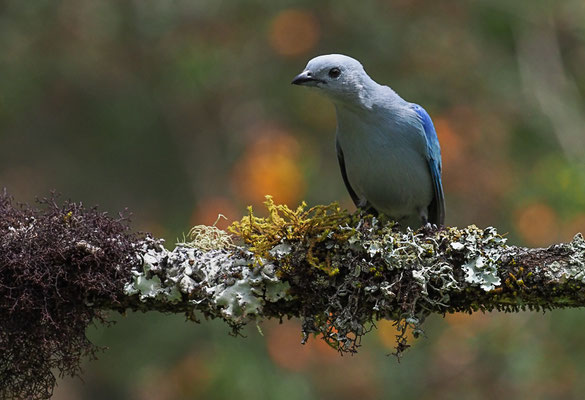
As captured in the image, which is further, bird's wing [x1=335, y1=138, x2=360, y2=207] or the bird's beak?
bird's wing [x1=335, y1=138, x2=360, y2=207]

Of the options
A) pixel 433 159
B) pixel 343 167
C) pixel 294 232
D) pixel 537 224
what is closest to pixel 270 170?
pixel 537 224

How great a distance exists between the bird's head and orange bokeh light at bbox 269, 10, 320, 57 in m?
4.98

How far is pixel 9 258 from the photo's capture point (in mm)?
3344

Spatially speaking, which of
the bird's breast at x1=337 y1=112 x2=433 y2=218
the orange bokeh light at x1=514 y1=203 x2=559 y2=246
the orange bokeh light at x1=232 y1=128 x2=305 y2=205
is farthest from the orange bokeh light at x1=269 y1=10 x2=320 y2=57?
the bird's breast at x1=337 y1=112 x2=433 y2=218

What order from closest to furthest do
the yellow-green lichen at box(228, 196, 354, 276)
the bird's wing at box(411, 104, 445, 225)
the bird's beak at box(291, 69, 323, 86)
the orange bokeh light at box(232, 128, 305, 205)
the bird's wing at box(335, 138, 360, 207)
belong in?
the yellow-green lichen at box(228, 196, 354, 276)
the bird's beak at box(291, 69, 323, 86)
the bird's wing at box(411, 104, 445, 225)
the bird's wing at box(335, 138, 360, 207)
the orange bokeh light at box(232, 128, 305, 205)

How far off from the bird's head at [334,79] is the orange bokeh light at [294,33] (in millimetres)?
4976

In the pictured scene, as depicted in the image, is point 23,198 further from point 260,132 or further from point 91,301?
point 91,301

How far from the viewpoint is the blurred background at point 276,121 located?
27.6 ft

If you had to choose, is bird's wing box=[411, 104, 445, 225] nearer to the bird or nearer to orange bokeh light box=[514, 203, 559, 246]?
the bird

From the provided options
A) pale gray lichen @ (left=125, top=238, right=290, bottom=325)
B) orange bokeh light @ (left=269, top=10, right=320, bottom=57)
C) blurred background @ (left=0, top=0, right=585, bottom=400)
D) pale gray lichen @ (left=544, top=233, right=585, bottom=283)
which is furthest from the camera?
orange bokeh light @ (left=269, top=10, right=320, bottom=57)

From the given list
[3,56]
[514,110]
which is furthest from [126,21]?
[514,110]

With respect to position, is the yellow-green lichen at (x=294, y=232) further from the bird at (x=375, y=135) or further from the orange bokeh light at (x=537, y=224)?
the orange bokeh light at (x=537, y=224)

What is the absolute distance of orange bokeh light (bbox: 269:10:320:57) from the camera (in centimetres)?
990

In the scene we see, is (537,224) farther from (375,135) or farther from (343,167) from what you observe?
(375,135)
